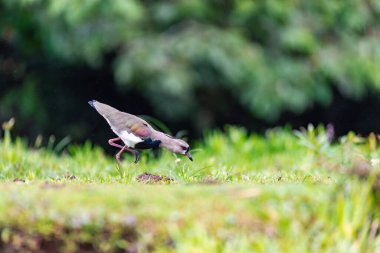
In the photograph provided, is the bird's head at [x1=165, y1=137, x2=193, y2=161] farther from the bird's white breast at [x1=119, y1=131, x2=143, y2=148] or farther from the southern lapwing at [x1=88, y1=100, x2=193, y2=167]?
the bird's white breast at [x1=119, y1=131, x2=143, y2=148]

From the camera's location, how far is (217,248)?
11.7ft

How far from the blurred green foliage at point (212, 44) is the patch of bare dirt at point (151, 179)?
5.39m

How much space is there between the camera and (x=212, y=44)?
10836 millimetres

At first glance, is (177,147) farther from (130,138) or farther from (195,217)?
(195,217)

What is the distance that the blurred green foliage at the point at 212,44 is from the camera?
10648 mm

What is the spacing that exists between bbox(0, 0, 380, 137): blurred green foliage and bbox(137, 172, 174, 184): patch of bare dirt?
5.39 metres

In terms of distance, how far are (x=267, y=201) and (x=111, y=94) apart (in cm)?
903

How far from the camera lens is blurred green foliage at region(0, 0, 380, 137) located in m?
10.6

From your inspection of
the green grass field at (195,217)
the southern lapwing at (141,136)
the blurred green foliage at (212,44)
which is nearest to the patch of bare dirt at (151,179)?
the southern lapwing at (141,136)

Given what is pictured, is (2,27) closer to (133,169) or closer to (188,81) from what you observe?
(188,81)

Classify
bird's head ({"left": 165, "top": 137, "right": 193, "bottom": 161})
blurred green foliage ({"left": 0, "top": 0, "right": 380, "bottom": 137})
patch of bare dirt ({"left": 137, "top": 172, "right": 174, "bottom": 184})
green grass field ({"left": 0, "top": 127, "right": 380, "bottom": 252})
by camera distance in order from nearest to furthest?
green grass field ({"left": 0, "top": 127, "right": 380, "bottom": 252}) < bird's head ({"left": 165, "top": 137, "right": 193, "bottom": 161}) < patch of bare dirt ({"left": 137, "top": 172, "right": 174, "bottom": 184}) < blurred green foliage ({"left": 0, "top": 0, "right": 380, "bottom": 137})

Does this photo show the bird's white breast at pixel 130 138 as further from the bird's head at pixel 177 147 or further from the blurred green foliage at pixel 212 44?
the blurred green foliage at pixel 212 44

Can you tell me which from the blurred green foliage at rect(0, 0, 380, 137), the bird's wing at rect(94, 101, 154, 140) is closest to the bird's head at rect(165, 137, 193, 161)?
the bird's wing at rect(94, 101, 154, 140)

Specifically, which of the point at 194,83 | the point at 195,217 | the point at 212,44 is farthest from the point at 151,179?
the point at 194,83
